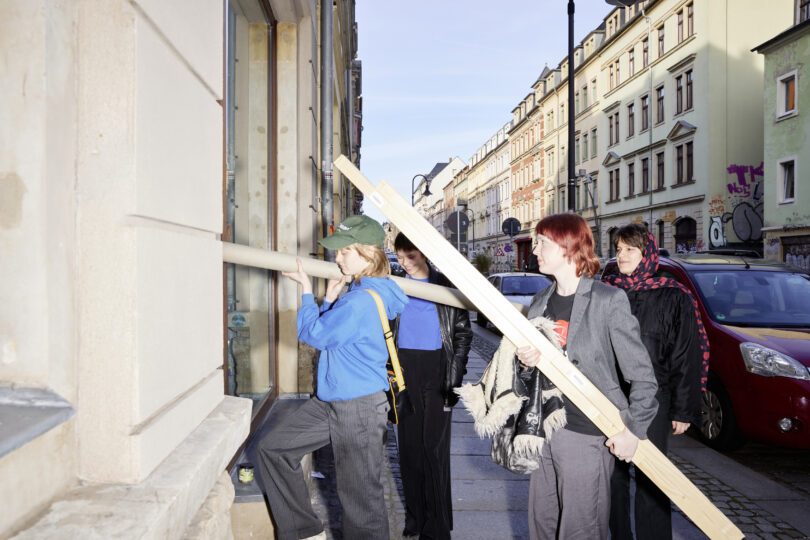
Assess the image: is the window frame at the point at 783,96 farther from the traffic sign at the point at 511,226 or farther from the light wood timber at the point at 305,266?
the light wood timber at the point at 305,266

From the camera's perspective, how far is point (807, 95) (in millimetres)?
21766

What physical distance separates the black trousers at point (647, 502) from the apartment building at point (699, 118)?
2568cm

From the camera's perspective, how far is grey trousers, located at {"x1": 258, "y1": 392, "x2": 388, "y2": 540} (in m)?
2.90

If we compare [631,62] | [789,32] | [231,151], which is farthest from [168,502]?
[631,62]

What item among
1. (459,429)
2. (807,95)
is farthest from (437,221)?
(459,429)

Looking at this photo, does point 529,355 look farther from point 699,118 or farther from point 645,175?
point 645,175

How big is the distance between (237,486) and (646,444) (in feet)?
6.69

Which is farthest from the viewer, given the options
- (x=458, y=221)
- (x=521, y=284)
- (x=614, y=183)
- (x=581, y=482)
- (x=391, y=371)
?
(x=614, y=183)

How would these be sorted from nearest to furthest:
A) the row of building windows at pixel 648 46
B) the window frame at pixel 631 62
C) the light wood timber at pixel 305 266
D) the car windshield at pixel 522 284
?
the light wood timber at pixel 305 266 → the car windshield at pixel 522 284 → the row of building windows at pixel 648 46 → the window frame at pixel 631 62

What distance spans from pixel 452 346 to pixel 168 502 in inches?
103

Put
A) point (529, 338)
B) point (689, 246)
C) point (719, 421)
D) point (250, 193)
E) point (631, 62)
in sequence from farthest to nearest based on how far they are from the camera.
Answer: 1. point (631, 62)
2. point (689, 246)
3. point (719, 421)
4. point (250, 193)
5. point (529, 338)

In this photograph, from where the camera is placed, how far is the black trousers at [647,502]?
323 cm

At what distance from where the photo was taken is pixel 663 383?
3.36 meters

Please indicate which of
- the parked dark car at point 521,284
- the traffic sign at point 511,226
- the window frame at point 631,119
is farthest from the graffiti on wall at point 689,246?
the parked dark car at point 521,284
